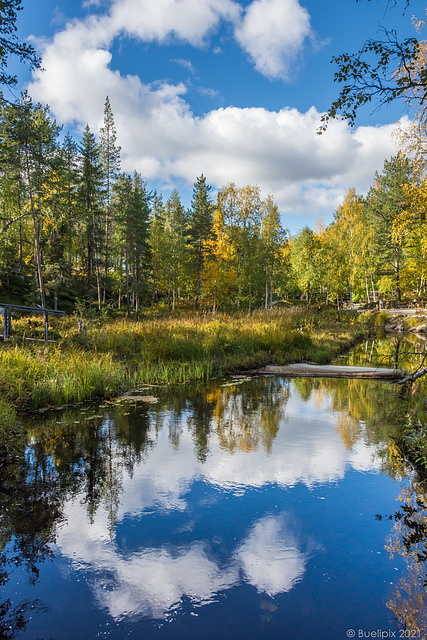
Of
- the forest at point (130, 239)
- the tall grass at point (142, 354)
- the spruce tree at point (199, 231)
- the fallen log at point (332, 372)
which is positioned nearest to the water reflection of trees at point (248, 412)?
the fallen log at point (332, 372)

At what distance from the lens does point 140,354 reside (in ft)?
38.4

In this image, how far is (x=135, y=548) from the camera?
3168 millimetres

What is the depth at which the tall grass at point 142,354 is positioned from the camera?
742cm

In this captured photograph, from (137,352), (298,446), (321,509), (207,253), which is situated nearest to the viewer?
(321,509)

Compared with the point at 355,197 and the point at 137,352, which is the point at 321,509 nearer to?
the point at 137,352

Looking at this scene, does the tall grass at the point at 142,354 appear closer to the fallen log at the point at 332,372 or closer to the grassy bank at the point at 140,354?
the grassy bank at the point at 140,354

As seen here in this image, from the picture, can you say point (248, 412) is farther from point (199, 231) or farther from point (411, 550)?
point (199, 231)

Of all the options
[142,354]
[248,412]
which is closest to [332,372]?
[248,412]

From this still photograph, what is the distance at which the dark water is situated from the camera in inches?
98.2

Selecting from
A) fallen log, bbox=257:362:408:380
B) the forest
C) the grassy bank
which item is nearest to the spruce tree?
the forest

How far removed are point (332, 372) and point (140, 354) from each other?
606 centimetres

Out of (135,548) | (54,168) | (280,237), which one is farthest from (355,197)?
(135,548)

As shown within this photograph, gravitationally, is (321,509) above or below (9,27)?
below

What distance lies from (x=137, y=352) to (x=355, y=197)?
123 feet
